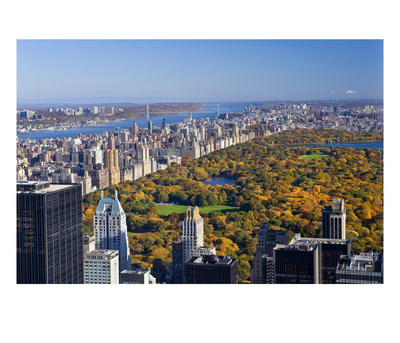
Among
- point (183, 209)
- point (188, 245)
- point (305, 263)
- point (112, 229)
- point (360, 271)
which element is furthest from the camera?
point (183, 209)

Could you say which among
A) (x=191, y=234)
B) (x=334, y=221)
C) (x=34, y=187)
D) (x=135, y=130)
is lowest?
(x=191, y=234)

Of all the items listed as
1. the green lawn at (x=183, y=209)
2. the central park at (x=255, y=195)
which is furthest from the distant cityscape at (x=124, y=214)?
the green lawn at (x=183, y=209)

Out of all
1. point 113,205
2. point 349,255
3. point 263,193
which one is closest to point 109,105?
point 113,205

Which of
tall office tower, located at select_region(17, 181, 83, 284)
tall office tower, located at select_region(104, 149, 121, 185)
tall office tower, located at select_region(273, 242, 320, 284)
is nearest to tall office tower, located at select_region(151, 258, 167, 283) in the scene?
tall office tower, located at select_region(17, 181, 83, 284)

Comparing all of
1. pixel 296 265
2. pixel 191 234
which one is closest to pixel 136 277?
pixel 191 234

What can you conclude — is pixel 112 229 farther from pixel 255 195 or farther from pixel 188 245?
pixel 255 195

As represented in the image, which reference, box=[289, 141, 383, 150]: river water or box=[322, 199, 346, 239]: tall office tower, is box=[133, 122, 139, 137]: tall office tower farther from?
box=[322, 199, 346, 239]: tall office tower

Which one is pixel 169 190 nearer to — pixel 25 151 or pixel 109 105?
pixel 109 105

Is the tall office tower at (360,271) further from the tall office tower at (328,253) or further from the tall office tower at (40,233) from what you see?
the tall office tower at (40,233)
